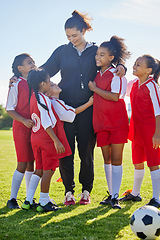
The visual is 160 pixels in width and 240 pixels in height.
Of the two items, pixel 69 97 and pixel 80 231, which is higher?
pixel 69 97

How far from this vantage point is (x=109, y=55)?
14.2ft

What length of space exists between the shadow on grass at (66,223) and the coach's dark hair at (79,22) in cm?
255

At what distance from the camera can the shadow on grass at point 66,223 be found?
3150mm

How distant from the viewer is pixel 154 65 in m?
4.39

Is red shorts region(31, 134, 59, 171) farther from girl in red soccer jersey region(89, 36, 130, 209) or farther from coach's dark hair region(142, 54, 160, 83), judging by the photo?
coach's dark hair region(142, 54, 160, 83)

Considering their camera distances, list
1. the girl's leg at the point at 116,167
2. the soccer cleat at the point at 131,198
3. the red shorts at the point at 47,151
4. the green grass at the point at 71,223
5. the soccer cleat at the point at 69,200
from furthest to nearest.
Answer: the soccer cleat at the point at 131,198 < the soccer cleat at the point at 69,200 < the girl's leg at the point at 116,167 < the red shorts at the point at 47,151 < the green grass at the point at 71,223

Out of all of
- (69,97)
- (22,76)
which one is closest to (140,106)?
(69,97)

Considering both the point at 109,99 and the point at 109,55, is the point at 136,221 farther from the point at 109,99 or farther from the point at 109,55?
the point at 109,55

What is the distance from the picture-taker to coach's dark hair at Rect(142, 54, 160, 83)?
4371 millimetres

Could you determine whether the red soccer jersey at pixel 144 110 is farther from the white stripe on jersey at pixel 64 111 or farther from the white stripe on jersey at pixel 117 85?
the white stripe on jersey at pixel 64 111

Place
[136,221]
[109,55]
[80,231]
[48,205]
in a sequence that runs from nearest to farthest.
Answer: [136,221] < [80,231] < [48,205] < [109,55]

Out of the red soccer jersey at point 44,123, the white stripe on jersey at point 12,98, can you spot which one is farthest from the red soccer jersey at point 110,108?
the white stripe on jersey at point 12,98

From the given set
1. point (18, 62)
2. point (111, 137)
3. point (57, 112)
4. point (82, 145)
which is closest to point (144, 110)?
point (111, 137)

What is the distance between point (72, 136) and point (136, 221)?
6.05ft
